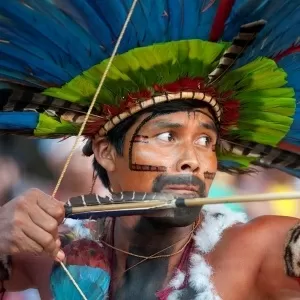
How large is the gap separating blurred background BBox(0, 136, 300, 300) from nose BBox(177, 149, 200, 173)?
6.24 feet

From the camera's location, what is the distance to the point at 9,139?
4.46 m

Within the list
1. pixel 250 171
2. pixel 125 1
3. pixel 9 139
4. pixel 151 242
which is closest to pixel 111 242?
pixel 151 242

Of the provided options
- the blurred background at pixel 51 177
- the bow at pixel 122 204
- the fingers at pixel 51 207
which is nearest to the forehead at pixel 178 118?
the bow at pixel 122 204

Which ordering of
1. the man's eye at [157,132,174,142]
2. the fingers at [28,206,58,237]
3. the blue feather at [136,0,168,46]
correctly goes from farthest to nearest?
the man's eye at [157,132,174,142] → the blue feather at [136,0,168,46] → the fingers at [28,206,58,237]

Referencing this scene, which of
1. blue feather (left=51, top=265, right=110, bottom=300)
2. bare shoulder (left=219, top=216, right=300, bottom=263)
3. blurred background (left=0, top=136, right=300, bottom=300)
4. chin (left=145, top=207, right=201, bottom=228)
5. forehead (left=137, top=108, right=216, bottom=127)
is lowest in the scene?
blurred background (left=0, top=136, right=300, bottom=300)

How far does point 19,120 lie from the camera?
98.1 inches

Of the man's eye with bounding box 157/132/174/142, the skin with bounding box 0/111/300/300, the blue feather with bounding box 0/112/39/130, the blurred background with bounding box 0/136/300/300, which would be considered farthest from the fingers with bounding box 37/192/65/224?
the blurred background with bounding box 0/136/300/300

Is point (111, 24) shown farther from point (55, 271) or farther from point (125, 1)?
point (55, 271)

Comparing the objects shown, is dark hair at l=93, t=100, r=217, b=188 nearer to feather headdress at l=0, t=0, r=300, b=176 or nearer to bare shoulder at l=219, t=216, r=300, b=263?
feather headdress at l=0, t=0, r=300, b=176

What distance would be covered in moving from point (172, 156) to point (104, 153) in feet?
0.97

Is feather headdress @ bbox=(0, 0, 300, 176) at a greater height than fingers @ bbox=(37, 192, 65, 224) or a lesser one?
greater

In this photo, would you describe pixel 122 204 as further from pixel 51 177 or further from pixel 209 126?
pixel 51 177

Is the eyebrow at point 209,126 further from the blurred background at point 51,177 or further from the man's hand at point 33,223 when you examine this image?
the blurred background at point 51,177

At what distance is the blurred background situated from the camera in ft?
13.7
